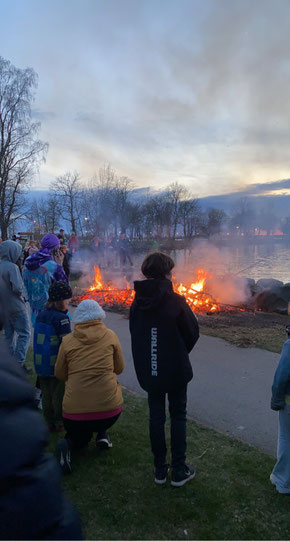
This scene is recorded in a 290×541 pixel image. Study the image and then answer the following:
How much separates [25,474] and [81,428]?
99.3 inches

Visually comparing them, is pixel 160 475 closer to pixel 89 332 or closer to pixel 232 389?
pixel 89 332

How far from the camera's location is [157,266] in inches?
116

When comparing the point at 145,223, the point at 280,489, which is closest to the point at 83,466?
the point at 280,489

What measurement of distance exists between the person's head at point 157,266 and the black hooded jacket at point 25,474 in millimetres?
2078

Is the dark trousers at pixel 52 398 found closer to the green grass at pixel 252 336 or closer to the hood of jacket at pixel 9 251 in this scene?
the hood of jacket at pixel 9 251

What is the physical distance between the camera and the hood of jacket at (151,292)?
9.24ft

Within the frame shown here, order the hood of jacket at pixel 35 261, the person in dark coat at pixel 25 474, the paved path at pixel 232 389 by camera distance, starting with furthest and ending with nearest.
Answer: the hood of jacket at pixel 35 261
the paved path at pixel 232 389
the person in dark coat at pixel 25 474

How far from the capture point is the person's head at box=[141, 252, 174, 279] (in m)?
2.95

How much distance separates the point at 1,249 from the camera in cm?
521

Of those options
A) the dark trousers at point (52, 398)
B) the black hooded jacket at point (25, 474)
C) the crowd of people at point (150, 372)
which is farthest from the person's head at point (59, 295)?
the black hooded jacket at point (25, 474)

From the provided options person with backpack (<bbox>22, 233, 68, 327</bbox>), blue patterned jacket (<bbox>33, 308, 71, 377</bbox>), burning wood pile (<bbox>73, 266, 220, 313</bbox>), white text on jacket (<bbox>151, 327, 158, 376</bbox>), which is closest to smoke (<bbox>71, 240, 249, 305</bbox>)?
burning wood pile (<bbox>73, 266, 220, 313</bbox>)

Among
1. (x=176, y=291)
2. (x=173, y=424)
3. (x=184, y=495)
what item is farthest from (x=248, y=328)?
(x=184, y=495)

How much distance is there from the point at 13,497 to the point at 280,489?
277 cm

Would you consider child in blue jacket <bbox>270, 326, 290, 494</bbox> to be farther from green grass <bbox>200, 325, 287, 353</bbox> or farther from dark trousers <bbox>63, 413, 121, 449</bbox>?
green grass <bbox>200, 325, 287, 353</bbox>
